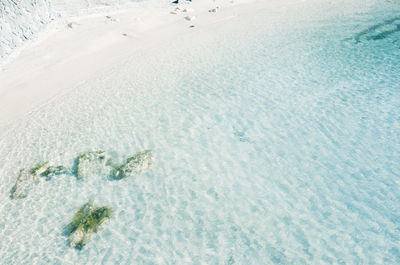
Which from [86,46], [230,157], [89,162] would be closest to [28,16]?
[86,46]

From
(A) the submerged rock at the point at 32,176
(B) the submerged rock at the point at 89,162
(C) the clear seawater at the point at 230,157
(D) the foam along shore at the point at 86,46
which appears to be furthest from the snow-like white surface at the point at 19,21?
(B) the submerged rock at the point at 89,162

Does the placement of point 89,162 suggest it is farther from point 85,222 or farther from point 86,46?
point 86,46

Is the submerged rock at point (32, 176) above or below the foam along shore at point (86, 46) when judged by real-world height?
below

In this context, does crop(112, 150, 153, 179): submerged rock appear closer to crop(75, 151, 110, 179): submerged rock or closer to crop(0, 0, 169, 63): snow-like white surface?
crop(75, 151, 110, 179): submerged rock

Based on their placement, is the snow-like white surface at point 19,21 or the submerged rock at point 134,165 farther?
the snow-like white surface at point 19,21

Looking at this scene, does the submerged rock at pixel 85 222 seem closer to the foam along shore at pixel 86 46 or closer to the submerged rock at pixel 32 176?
the submerged rock at pixel 32 176

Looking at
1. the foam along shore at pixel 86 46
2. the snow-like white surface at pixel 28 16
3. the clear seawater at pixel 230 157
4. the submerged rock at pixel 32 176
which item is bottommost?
the clear seawater at pixel 230 157

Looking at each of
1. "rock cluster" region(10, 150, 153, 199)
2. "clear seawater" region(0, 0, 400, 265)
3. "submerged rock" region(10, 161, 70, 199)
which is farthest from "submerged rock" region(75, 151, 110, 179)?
"submerged rock" region(10, 161, 70, 199)
